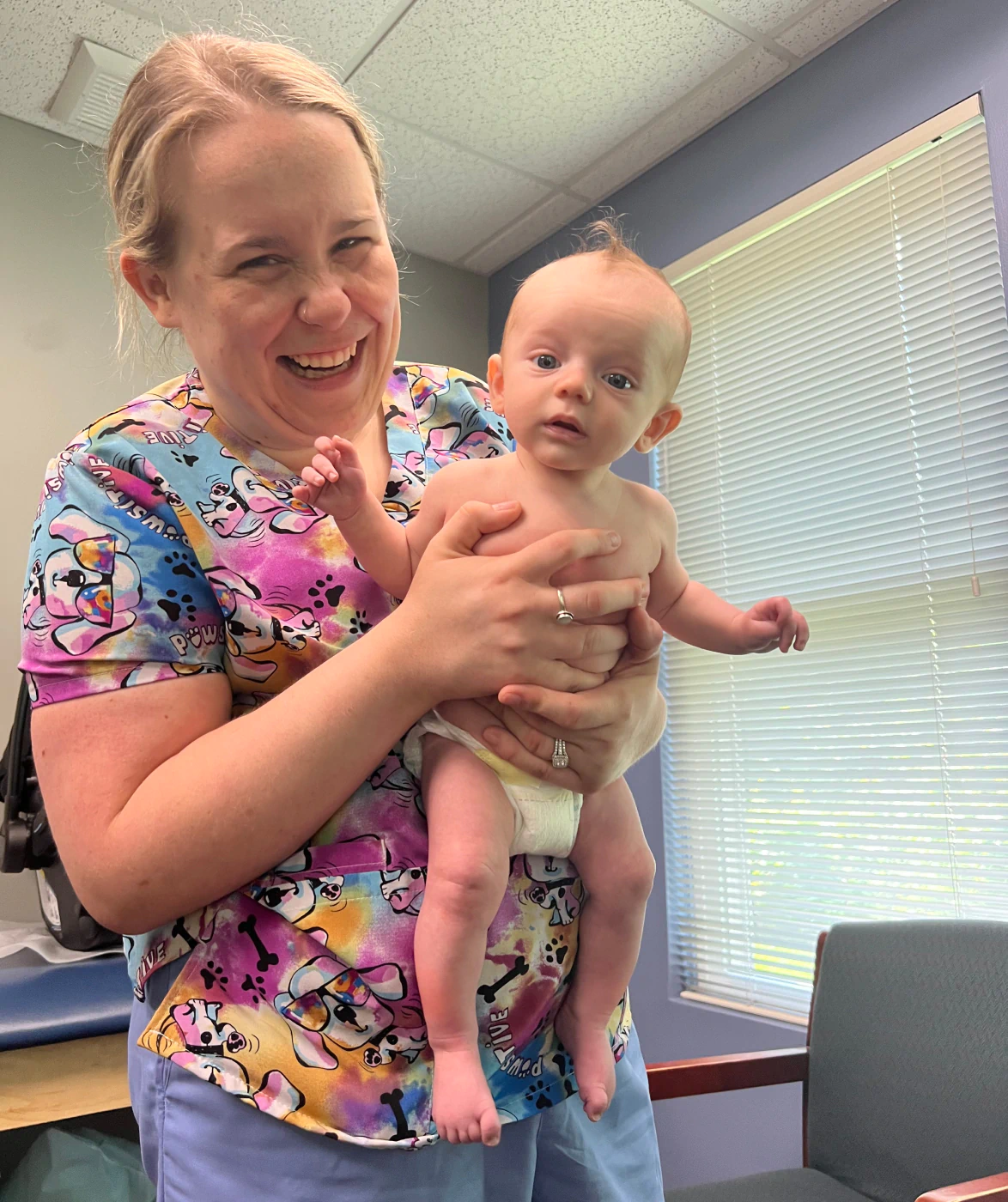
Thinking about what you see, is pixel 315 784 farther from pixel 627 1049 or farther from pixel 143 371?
pixel 143 371

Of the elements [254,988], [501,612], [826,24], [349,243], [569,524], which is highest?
[826,24]

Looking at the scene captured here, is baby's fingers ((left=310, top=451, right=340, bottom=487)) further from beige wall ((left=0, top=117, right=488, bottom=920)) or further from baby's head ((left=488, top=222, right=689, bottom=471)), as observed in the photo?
beige wall ((left=0, top=117, right=488, bottom=920))

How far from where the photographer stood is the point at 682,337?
973mm

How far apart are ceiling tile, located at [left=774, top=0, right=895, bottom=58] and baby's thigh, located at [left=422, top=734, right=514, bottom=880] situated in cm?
252

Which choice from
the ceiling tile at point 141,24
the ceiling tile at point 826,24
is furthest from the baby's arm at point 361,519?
the ceiling tile at point 826,24

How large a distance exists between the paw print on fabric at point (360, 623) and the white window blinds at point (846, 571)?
5.95ft

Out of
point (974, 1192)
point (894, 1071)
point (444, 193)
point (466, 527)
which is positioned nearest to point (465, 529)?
point (466, 527)

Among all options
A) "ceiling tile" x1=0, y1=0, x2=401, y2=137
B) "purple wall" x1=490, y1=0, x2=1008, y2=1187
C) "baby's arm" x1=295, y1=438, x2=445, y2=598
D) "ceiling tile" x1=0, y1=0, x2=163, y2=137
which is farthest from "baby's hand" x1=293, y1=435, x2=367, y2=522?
"ceiling tile" x1=0, y1=0, x2=163, y2=137

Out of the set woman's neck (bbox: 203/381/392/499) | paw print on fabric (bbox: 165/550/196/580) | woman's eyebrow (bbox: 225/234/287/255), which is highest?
woman's eyebrow (bbox: 225/234/287/255)

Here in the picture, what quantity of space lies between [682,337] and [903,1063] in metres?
1.60

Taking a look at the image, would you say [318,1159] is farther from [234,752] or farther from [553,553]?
[553,553]

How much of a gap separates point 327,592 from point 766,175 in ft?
8.27

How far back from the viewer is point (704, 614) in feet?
3.25

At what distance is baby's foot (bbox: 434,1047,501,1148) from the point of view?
26.2 inches
